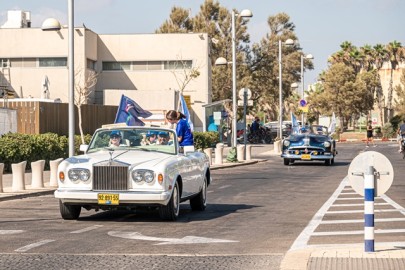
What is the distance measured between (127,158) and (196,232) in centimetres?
213

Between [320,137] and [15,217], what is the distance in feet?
79.7

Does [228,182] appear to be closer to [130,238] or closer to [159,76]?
[130,238]

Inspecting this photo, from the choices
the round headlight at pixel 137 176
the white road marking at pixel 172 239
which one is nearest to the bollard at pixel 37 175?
the round headlight at pixel 137 176

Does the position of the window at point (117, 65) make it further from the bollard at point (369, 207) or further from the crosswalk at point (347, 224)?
the bollard at point (369, 207)

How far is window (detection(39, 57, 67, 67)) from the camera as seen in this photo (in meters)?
65.2

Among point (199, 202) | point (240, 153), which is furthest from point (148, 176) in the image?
point (240, 153)

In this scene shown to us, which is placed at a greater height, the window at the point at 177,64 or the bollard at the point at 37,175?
the window at the point at 177,64

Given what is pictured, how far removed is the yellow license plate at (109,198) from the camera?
15359 millimetres

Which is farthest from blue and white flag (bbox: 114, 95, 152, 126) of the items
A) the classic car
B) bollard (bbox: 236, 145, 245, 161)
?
bollard (bbox: 236, 145, 245, 161)

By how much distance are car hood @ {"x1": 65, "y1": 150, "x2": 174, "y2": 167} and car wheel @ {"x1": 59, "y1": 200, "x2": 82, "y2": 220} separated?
0.74m

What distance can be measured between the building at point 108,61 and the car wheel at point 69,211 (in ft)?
156

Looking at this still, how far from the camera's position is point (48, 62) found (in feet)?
214

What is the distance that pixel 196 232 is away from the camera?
1425cm

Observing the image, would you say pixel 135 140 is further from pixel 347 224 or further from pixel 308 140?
pixel 308 140
